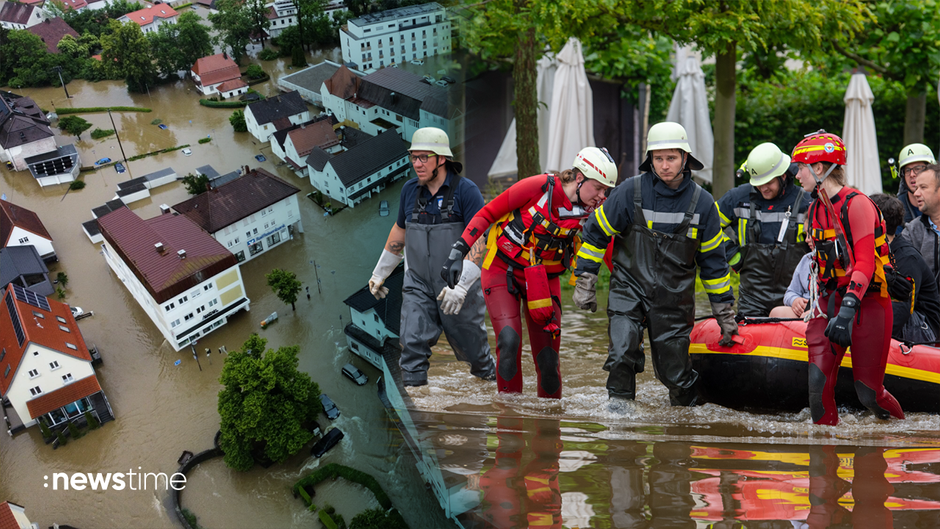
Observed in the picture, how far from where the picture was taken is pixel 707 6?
33.6ft

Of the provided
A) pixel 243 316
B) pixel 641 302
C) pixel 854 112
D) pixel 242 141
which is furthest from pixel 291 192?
pixel 854 112

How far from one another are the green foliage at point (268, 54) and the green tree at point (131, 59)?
2.61ft

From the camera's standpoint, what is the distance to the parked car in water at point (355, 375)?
5.04 meters

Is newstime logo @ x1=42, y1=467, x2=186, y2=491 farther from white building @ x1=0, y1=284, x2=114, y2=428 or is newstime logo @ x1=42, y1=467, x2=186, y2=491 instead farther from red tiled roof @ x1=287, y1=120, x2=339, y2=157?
red tiled roof @ x1=287, y1=120, x2=339, y2=157

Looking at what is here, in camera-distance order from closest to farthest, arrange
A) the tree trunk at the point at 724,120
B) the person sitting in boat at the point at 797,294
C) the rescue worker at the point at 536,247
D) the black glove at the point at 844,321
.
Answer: the black glove at the point at 844,321 → the rescue worker at the point at 536,247 → the person sitting in boat at the point at 797,294 → the tree trunk at the point at 724,120

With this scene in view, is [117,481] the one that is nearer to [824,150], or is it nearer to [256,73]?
[256,73]

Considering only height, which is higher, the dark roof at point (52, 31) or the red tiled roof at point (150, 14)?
the red tiled roof at point (150, 14)

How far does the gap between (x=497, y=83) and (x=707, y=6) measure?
430cm

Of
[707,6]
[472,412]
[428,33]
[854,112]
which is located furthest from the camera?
[854,112]

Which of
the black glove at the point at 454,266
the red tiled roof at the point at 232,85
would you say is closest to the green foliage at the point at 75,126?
the red tiled roof at the point at 232,85

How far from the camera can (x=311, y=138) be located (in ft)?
16.0

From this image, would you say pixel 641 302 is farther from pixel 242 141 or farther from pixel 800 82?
pixel 800 82

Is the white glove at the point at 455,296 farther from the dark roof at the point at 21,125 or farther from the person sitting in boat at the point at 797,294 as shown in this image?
the dark roof at the point at 21,125

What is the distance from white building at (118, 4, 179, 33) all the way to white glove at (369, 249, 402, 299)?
7.82 feet
